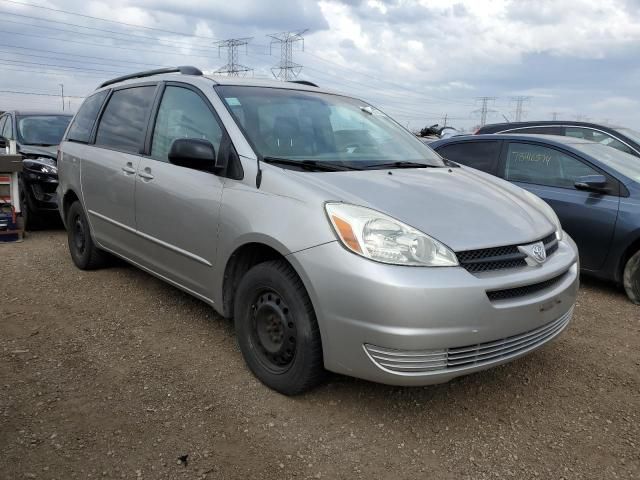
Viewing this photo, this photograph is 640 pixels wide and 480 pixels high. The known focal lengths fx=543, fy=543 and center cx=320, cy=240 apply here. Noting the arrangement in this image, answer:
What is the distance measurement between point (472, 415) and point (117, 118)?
3.58 metres

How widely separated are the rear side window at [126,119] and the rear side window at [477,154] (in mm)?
3429

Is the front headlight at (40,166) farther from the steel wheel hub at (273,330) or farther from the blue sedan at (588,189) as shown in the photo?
the blue sedan at (588,189)

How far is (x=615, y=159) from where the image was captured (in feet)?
17.0

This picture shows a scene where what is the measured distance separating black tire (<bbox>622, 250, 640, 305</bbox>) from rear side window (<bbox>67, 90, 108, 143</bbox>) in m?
4.81

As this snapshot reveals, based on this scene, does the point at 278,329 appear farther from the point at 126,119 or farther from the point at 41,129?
the point at 41,129

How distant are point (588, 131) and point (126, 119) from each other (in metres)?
6.31

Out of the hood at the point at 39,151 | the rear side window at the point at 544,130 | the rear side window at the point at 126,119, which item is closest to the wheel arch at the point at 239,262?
the rear side window at the point at 126,119

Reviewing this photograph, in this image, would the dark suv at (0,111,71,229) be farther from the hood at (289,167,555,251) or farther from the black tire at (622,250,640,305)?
the black tire at (622,250,640,305)

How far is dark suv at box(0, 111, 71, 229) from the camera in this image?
7066 millimetres

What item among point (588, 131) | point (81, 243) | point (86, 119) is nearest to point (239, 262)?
point (81, 243)

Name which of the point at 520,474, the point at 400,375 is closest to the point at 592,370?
the point at 520,474

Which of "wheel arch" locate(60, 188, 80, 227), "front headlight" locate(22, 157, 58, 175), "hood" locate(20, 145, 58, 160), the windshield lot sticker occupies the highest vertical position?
the windshield lot sticker

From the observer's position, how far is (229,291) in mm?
3215

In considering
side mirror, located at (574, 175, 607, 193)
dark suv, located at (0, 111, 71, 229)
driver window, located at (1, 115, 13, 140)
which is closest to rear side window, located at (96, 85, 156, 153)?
dark suv, located at (0, 111, 71, 229)
